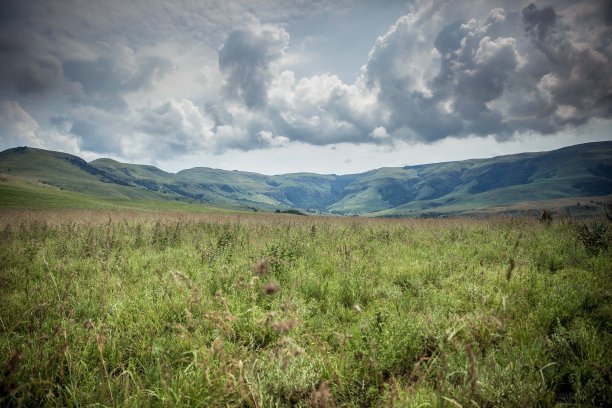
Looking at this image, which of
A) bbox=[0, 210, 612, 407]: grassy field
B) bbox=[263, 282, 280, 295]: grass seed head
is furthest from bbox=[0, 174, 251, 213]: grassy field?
bbox=[263, 282, 280, 295]: grass seed head

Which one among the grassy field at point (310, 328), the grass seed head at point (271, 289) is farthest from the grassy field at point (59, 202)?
the grass seed head at point (271, 289)

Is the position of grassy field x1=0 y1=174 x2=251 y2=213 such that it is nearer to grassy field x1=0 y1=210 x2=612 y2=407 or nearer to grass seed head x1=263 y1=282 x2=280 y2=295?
grassy field x1=0 y1=210 x2=612 y2=407

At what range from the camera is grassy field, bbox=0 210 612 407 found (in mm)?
2910

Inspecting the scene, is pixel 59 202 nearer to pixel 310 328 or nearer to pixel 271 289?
pixel 310 328

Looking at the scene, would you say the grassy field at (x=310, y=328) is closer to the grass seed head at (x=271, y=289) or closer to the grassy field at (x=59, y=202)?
the grass seed head at (x=271, y=289)

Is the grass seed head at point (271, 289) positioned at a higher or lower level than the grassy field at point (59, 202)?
lower

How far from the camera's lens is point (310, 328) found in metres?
4.59

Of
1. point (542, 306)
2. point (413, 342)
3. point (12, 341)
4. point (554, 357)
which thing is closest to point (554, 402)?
point (554, 357)

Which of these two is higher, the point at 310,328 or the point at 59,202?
the point at 59,202

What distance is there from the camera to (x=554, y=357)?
11.8 feet

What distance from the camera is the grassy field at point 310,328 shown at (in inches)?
115

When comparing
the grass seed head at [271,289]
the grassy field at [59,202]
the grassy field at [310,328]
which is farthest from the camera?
the grassy field at [59,202]

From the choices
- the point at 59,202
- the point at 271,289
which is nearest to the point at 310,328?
the point at 271,289

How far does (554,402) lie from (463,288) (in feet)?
9.84
